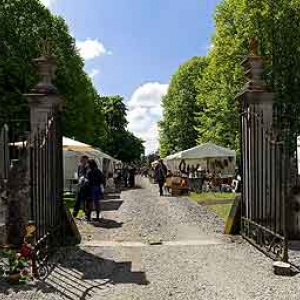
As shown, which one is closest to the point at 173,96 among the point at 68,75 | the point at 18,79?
the point at 68,75

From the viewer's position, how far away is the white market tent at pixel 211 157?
89.0 feet

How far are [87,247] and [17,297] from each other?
3.80m

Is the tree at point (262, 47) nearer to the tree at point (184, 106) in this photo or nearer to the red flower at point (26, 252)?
the red flower at point (26, 252)

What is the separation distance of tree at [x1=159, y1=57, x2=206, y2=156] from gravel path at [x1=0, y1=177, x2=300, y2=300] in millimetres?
44150

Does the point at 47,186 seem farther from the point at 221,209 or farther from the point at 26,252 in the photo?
the point at 221,209

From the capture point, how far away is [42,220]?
9.06 meters

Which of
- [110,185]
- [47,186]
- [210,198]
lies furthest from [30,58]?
[47,186]

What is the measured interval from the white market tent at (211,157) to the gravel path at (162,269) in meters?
14.2

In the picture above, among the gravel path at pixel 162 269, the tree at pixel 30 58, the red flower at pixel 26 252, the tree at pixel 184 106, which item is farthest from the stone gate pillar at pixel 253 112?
the tree at pixel 184 106

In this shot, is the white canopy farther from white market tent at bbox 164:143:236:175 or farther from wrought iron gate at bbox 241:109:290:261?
wrought iron gate at bbox 241:109:290:261

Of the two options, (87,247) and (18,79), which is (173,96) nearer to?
(18,79)

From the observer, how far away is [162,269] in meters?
8.08

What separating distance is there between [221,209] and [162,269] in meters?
9.32

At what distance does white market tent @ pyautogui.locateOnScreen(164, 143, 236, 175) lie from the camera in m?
27.1
